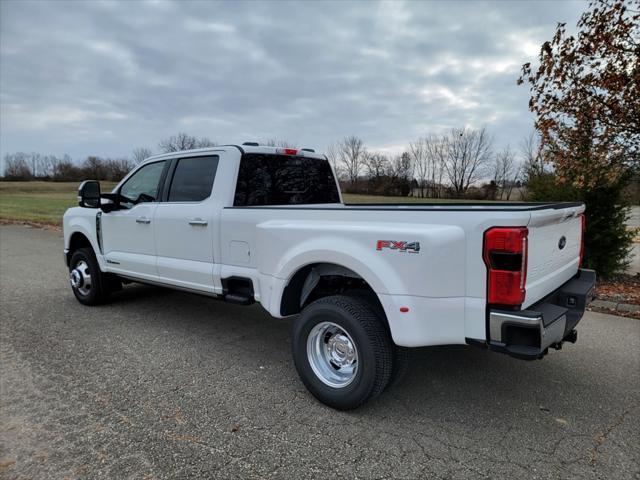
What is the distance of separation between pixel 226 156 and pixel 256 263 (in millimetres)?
1150

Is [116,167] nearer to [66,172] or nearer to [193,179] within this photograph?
[66,172]

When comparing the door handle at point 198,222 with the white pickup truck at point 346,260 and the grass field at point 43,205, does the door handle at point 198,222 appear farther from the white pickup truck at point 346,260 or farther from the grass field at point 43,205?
the grass field at point 43,205

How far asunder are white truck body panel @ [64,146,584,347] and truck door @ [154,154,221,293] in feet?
0.04

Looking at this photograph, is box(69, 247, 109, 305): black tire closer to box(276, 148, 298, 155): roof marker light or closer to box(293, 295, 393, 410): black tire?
box(276, 148, 298, 155): roof marker light

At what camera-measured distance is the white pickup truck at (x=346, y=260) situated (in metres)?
2.51

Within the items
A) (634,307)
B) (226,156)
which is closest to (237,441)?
(226,156)

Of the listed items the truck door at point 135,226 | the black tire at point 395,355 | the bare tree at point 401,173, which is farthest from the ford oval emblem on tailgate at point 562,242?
the bare tree at point 401,173

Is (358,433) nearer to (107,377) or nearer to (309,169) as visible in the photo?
(107,377)

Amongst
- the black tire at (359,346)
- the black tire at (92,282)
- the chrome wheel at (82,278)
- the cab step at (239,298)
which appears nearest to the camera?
the black tire at (359,346)

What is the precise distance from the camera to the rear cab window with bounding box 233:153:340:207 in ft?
13.9

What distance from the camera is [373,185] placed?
6662 cm

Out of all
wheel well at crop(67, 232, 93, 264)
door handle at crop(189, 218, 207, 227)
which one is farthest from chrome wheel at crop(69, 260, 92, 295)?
door handle at crop(189, 218, 207, 227)

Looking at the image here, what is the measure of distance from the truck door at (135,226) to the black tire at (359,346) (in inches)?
96.9

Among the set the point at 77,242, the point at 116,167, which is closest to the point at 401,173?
the point at 116,167
